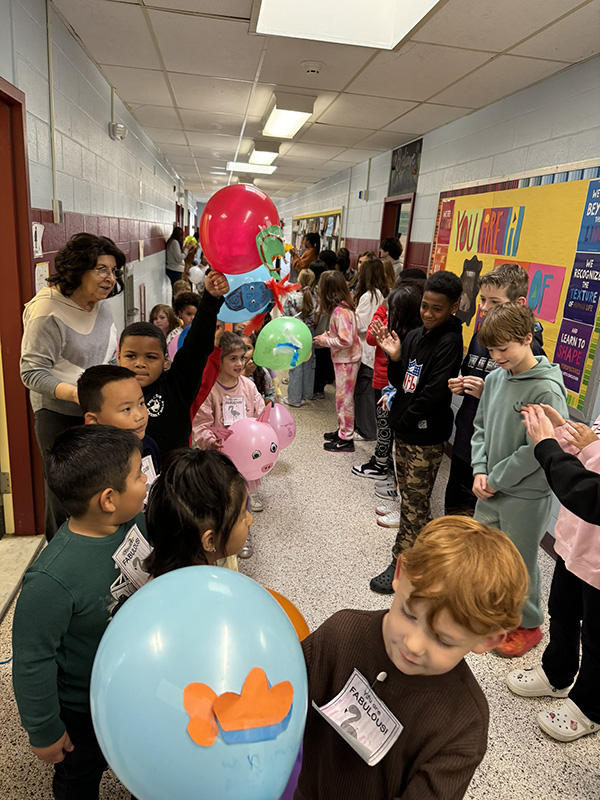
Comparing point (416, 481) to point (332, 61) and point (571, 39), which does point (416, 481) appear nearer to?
point (571, 39)

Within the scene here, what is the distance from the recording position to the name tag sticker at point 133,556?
106 centimetres

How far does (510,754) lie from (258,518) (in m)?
1.75

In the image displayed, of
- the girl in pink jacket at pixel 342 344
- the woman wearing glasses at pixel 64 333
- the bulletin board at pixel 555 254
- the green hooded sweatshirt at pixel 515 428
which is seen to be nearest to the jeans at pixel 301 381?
the girl in pink jacket at pixel 342 344

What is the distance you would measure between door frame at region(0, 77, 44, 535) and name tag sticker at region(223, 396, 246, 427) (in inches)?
38.5

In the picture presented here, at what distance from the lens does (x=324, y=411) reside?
5188mm

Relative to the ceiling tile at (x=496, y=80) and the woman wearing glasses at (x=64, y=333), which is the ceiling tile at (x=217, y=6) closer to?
the woman wearing glasses at (x=64, y=333)

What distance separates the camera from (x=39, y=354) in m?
2.03

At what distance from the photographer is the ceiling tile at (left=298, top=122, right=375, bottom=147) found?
5016 millimetres

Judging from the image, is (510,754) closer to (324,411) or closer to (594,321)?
(594,321)

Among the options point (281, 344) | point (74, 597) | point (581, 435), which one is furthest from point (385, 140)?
point (74, 597)

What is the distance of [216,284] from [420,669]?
4.69 ft

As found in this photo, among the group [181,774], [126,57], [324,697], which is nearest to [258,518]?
[324,697]

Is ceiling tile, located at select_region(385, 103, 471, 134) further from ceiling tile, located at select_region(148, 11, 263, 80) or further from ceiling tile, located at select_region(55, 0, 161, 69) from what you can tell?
ceiling tile, located at select_region(55, 0, 161, 69)

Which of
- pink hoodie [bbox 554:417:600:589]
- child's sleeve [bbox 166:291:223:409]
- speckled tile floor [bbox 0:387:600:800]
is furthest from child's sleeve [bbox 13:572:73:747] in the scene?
pink hoodie [bbox 554:417:600:589]
